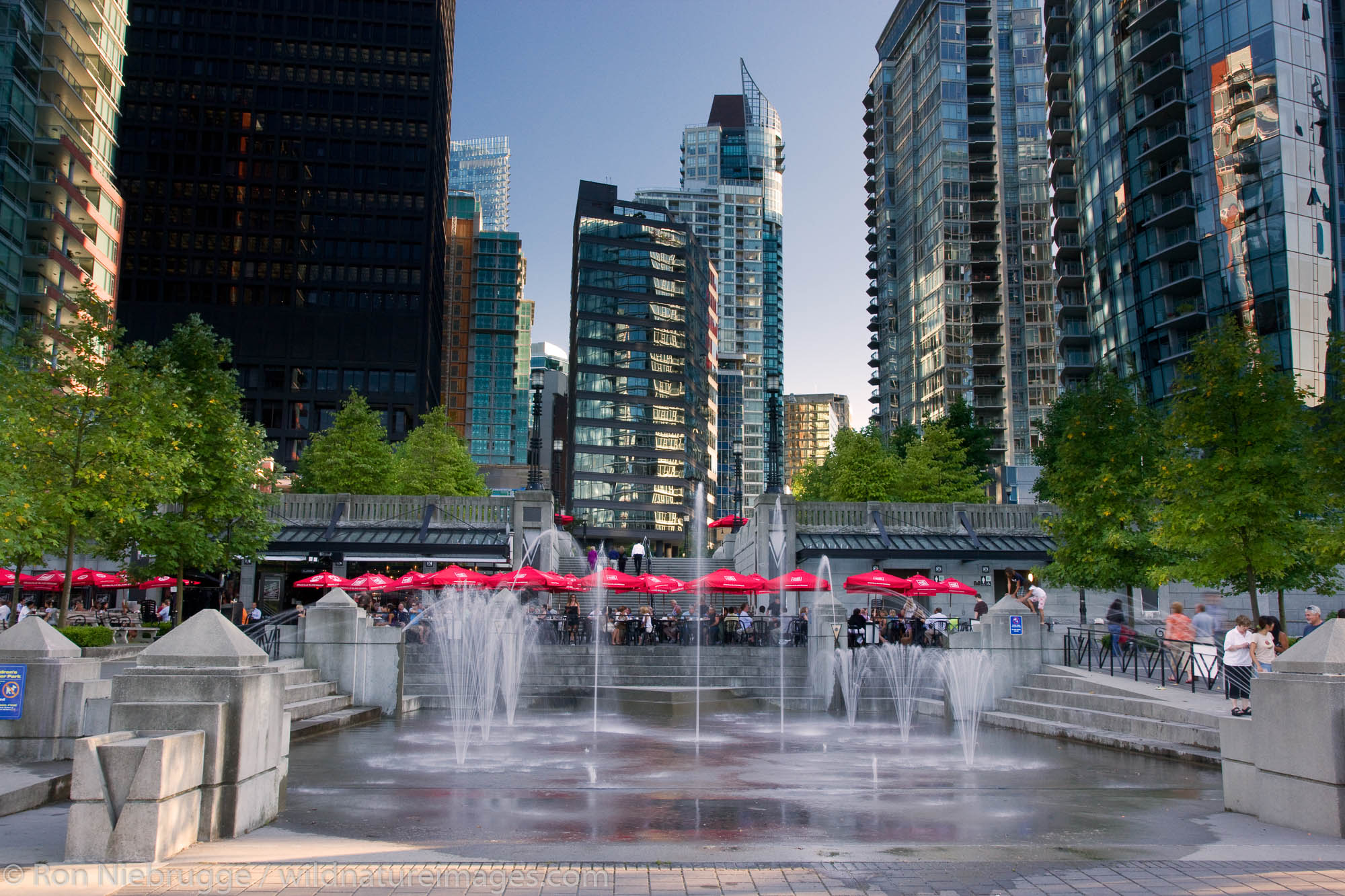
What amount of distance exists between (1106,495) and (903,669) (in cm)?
1156

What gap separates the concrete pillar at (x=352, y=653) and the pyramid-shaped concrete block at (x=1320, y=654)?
611 inches

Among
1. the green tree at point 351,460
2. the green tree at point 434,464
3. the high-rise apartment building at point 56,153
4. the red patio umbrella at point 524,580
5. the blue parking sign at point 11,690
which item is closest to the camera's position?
the blue parking sign at point 11,690

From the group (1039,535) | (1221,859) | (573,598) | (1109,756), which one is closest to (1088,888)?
(1221,859)

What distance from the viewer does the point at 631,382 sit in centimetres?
13012

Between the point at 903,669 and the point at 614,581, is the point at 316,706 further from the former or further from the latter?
the point at 903,669

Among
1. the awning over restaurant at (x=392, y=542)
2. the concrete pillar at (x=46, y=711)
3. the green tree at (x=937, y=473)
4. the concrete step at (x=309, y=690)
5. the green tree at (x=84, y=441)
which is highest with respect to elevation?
the green tree at (x=937, y=473)

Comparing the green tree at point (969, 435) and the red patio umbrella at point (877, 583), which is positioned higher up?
the green tree at point (969, 435)

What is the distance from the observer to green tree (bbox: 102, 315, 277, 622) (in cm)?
2720

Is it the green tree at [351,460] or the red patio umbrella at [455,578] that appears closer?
the red patio umbrella at [455,578]

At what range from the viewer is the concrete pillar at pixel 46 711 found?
10.6 metres

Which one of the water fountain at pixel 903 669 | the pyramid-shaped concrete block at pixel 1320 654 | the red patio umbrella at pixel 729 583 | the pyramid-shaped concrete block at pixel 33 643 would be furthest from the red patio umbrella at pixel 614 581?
the pyramid-shaped concrete block at pixel 1320 654

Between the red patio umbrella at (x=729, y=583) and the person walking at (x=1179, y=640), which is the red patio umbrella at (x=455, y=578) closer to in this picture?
the red patio umbrella at (x=729, y=583)

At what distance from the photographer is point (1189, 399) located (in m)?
26.8

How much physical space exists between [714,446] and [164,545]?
140333mm
